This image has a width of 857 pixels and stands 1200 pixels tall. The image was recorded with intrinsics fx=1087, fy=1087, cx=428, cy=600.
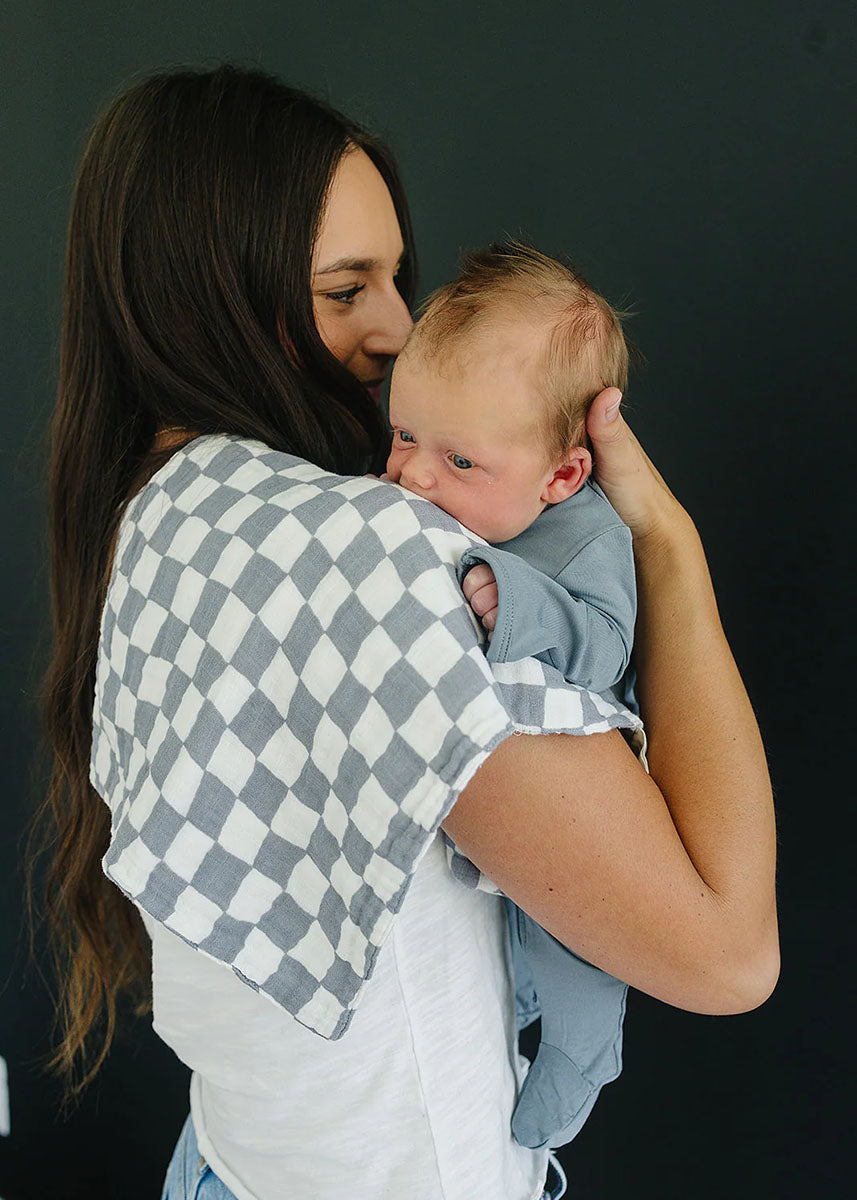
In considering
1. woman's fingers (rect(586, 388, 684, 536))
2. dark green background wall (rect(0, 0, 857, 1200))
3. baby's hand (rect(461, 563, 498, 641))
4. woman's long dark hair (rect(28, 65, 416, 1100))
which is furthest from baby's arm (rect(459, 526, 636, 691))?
dark green background wall (rect(0, 0, 857, 1200))

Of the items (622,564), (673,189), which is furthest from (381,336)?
(673,189)

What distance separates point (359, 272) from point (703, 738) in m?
0.58

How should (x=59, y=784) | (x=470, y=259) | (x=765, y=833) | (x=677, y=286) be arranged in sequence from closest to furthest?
(x=765, y=833), (x=470, y=259), (x=59, y=784), (x=677, y=286)

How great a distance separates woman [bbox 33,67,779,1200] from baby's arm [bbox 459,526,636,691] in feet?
0.15

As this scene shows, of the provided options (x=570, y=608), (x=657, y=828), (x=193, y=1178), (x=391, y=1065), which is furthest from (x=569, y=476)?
(x=193, y=1178)

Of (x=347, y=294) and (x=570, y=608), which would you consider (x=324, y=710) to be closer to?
(x=570, y=608)

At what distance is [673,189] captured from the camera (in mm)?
1407

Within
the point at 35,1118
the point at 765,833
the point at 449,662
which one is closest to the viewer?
the point at 449,662

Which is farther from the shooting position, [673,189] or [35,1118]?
[35,1118]

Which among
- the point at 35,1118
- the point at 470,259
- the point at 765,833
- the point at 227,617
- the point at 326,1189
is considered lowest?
the point at 35,1118

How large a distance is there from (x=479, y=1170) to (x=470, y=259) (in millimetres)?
836

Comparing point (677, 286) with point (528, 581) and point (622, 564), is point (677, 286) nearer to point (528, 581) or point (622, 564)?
point (622, 564)

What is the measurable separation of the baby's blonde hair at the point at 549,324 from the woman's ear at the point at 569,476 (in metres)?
0.01

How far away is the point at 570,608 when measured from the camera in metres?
0.81
